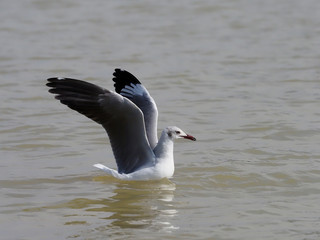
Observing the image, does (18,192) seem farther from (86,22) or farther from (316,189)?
(86,22)

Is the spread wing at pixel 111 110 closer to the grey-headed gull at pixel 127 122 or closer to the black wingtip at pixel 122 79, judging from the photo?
the grey-headed gull at pixel 127 122

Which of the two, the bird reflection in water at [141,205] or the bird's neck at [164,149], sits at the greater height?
the bird's neck at [164,149]

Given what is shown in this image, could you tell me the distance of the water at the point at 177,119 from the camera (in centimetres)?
779

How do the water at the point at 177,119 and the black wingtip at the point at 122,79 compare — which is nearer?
the water at the point at 177,119

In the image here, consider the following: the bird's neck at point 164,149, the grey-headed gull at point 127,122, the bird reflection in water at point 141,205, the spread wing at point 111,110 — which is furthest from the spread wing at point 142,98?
the bird reflection in water at point 141,205

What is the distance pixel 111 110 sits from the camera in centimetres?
839

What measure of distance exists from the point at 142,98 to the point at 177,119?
8.28 ft

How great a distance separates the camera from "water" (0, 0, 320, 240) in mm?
7785

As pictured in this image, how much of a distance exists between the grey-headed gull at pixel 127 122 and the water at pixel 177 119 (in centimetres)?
22

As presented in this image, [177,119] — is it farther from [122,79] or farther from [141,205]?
[141,205]

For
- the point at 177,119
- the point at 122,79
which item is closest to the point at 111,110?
the point at 122,79

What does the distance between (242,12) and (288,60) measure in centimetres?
483

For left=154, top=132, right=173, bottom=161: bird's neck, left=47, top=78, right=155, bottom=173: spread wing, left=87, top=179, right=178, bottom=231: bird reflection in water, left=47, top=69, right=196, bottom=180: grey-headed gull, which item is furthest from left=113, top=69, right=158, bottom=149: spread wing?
left=87, top=179, right=178, bottom=231: bird reflection in water

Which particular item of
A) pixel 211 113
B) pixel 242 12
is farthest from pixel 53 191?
pixel 242 12
